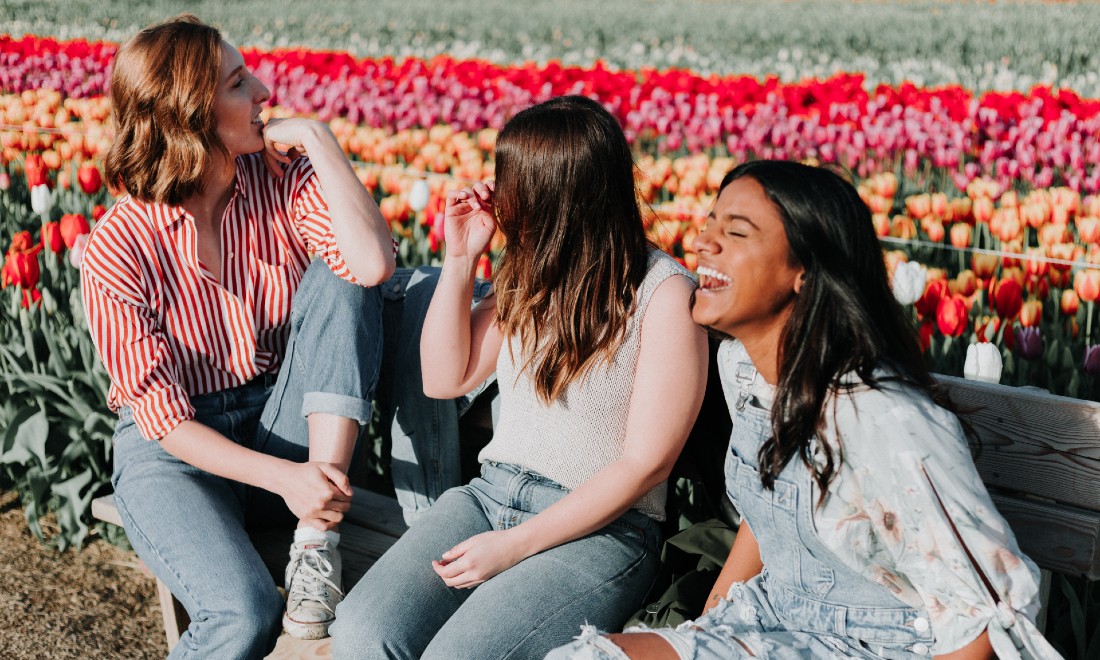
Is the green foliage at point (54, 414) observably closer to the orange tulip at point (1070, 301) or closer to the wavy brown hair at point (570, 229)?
the wavy brown hair at point (570, 229)

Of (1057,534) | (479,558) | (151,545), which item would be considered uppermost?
(1057,534)

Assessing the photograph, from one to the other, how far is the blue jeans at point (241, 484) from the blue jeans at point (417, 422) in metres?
0.13

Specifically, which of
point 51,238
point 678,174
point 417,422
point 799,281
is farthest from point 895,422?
point 678,174

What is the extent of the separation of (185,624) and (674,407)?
1.25 meters

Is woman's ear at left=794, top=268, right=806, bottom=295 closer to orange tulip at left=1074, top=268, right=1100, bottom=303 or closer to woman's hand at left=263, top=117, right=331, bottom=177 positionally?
woman's hand at left=263, top=117, right=331, bottom=177

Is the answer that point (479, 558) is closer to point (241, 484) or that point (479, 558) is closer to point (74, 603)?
point (241, 484)

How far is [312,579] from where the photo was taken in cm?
221

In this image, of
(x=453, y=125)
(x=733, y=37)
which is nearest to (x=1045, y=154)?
(x=453, y=125)

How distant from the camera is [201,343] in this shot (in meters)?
2.45

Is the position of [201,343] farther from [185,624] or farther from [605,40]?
[605,40]

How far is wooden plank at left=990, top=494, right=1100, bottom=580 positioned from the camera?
189 cm

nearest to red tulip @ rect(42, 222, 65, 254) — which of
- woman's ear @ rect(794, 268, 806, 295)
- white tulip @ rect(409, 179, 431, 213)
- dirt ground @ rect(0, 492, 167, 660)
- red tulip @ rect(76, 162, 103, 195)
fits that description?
red tulip @ rect(76, 162, 103, 195)

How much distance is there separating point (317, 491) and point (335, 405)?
190mm

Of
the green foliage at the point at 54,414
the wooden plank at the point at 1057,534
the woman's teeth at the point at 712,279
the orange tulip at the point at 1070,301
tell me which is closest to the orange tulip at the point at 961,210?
the orange tulip at the point at 1070,301
